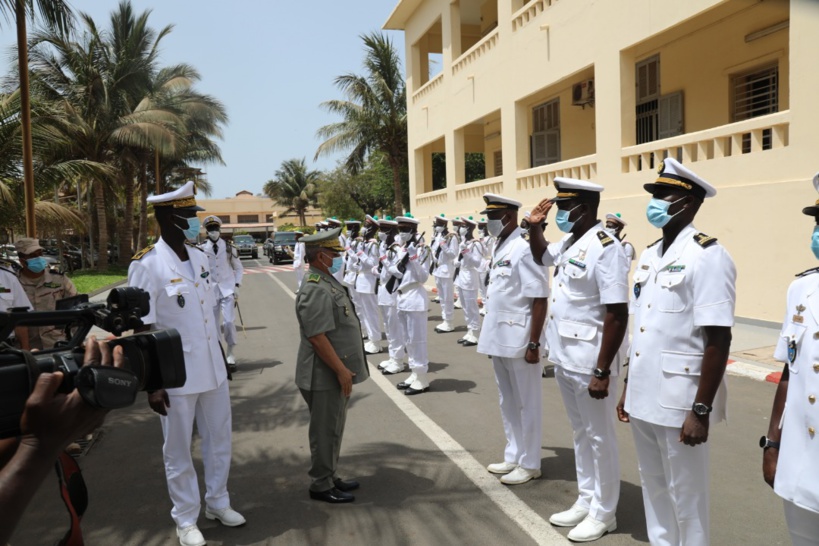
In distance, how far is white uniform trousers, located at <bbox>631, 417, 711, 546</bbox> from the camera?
10.2 ft

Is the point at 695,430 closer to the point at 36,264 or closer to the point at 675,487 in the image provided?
the point at 675,487

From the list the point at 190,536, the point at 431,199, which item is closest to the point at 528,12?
the point at 431,199

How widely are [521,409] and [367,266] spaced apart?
605 cm

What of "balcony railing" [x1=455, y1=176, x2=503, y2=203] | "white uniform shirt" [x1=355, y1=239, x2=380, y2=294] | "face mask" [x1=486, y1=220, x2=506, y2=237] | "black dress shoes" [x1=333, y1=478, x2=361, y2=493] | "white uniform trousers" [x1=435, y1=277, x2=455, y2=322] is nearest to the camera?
"black dress shoes" [x1=333, y1=478, x2=361, y2=493]

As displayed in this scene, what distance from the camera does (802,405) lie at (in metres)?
2.48

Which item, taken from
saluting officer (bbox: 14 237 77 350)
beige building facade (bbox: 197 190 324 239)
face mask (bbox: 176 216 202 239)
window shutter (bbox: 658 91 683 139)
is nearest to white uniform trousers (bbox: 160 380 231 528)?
face mask (bbox: 176 216 202 239)

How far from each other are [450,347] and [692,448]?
7.29 m

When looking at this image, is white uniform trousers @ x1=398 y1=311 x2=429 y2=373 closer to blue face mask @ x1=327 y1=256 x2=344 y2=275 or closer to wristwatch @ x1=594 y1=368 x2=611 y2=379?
blue face mask @ x1=327 y1=256 x2=344 y2=275

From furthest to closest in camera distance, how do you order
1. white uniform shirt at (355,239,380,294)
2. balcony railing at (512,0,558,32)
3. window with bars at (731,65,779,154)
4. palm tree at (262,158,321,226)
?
palm tree at (262,158,321,226) → balcony railing at (512,0,558,32) → window with bars at (731,65,779,154) → white uniform shirt at (355,239,380,294)

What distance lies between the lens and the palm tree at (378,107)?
96.3 ft

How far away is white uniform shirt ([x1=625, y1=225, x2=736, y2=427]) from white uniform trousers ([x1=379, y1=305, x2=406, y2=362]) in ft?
17.7

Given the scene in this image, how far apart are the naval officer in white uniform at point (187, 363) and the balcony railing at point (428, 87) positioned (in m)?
19.0

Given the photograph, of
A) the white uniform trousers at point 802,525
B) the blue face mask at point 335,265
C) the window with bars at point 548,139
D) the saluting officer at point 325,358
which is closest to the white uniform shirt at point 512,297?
the saluting officer at point 325,358

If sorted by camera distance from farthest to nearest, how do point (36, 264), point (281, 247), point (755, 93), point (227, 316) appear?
point (281, 247)
point (755, 93)
point (227, 316)
point (36, 264)
